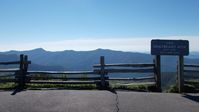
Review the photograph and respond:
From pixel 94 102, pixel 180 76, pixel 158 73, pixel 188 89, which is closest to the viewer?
pixel 94 102

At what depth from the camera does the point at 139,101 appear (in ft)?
44.1

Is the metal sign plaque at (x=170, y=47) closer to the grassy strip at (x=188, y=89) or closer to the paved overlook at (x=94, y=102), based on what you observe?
the grassy strip at (x=188, y=89)

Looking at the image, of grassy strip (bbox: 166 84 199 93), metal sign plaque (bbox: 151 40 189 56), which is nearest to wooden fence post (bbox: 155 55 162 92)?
metal sign plaque (bbox: 151 40 189 56)

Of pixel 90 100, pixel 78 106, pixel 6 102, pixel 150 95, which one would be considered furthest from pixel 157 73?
pixel 6 102

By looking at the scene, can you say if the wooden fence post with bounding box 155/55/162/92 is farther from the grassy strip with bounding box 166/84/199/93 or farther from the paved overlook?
the paved overlook

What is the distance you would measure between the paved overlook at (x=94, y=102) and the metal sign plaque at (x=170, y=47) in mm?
2751

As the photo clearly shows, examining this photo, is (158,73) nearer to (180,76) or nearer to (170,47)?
(180,76)

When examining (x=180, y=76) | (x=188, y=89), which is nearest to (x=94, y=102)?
(x=180, y=76)

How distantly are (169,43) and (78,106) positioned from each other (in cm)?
685

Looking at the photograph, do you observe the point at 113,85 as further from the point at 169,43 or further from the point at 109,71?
the point at 169,43

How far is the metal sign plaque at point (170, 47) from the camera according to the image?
17.1 m

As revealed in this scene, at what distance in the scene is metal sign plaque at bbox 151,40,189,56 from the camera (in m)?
17.1

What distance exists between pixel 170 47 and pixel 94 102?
19.5 ft

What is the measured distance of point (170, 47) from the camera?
17.1 meters
